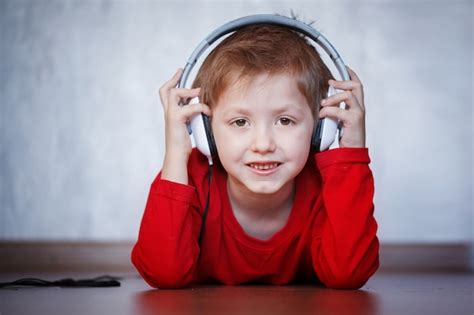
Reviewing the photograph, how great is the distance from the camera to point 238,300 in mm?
1271

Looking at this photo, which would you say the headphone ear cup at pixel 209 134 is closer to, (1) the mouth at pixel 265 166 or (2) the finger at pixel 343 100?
(1) the mouth at pixel 265 166

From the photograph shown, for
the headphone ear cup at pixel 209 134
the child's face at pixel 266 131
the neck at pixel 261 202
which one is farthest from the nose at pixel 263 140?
the neck at pixel 261 202

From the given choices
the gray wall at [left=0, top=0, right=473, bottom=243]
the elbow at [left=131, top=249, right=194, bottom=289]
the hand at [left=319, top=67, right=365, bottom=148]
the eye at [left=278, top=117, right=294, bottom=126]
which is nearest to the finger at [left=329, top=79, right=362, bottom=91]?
the hand at [left=319, top=67, right=365, bottom=148]

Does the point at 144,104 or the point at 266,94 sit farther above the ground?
the point at 144,104

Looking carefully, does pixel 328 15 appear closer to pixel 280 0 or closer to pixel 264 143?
pixel 280 0

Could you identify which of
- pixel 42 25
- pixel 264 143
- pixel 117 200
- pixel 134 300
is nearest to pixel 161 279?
pixel 134 300

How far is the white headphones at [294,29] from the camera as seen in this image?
1.53m

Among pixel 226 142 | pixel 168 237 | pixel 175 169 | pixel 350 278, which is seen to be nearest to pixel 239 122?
pixel 226 142

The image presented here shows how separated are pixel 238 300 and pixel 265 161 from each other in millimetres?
309

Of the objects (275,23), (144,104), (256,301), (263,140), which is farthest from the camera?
(144,104)

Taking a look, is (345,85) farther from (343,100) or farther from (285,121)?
(285,121)

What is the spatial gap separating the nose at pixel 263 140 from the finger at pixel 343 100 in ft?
0.48

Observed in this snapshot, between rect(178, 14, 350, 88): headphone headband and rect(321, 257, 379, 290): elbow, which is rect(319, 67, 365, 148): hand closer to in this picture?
rect(178, 14, 350, 88): headphone headband

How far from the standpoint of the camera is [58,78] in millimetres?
3182
